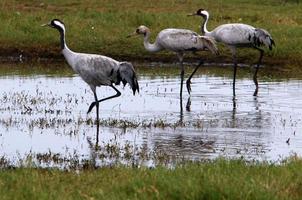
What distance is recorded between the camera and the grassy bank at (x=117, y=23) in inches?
883

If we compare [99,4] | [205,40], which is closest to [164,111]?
[205,40]

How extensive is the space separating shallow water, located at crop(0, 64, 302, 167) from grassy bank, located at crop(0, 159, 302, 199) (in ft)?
3.41

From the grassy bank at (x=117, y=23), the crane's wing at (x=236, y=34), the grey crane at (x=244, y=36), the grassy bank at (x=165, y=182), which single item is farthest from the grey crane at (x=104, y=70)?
the grassy bank at (x=117, y=23)

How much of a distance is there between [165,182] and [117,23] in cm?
1701

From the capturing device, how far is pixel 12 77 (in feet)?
62.7

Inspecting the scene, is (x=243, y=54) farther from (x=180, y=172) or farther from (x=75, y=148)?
(x=180, y=172)

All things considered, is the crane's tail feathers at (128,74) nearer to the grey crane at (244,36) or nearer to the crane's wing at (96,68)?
the crane's wing at (96,68)

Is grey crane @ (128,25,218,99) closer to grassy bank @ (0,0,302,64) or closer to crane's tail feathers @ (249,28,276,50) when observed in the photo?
crane's tail feathers @ (249,28,276,50)

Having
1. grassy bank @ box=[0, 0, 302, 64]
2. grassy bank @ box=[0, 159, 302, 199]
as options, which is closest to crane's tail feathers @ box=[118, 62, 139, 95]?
grassy bank @ box=[0, 159, 302, 199]

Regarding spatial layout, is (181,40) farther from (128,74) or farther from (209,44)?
(128,74)

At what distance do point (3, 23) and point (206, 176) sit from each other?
16.7 m

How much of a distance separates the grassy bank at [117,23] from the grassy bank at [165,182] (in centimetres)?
1322

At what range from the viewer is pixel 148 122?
1378 cm

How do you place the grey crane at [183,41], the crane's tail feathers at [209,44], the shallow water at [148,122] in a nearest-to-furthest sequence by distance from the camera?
the shallow water at [148,122]
the crane's tail feathers at [209,44]
the grey crane at [183,41]
